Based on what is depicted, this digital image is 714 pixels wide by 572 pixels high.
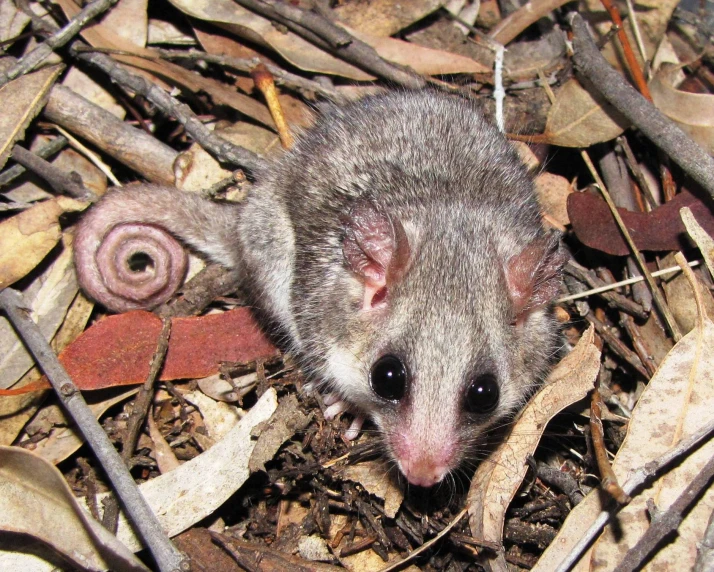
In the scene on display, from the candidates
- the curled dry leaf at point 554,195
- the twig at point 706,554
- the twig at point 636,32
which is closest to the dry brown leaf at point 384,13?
the twig at point 636,32

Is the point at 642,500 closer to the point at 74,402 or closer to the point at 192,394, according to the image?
the point at 192,394

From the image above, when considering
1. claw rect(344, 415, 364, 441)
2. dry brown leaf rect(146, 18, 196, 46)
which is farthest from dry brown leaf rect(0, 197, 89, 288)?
claw rect(344, 415, 364, 441)

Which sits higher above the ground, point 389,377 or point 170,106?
point 170,106

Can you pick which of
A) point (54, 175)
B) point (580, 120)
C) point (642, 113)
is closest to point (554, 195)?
point (580, 120)

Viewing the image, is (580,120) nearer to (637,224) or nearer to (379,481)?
(637,224)

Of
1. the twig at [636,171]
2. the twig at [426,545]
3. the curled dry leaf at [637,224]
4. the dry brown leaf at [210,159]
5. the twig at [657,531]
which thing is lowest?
the twig at [426,545]

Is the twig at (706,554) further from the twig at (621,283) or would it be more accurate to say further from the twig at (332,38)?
the twig at (332,38)

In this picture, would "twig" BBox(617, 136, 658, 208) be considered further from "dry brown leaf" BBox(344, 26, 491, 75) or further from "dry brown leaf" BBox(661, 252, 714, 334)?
"dry brown leaf" BBox(344, 26, 491, 75)
